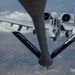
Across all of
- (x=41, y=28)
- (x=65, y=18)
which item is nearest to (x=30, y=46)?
(x=65, y=18)

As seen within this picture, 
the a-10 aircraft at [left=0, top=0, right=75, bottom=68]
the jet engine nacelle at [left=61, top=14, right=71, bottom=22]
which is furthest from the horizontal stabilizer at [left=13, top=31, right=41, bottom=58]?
the jet engine nacelle at [left=61, top=14, right=71, bottom=22]

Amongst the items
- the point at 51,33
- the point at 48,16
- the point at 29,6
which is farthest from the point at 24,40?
the point at 29,6

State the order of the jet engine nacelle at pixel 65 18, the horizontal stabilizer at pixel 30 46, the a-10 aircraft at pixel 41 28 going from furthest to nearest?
the jet engine nacelle at pixel 65 18, the horizontal stabilizer at pixel 30 46, the a-10 aircraft at pixel 41 28

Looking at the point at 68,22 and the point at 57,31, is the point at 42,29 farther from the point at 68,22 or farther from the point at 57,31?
the point at 68,22

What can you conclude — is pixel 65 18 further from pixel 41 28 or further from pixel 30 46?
pixel 41 28

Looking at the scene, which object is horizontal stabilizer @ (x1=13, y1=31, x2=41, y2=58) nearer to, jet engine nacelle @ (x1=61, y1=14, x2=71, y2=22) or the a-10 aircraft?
the a-10 aircraft

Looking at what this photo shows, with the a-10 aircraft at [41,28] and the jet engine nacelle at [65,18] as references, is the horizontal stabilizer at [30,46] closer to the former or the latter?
the a-10 aircraft at [41,28]

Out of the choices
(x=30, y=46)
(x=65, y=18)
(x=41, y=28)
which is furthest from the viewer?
(x=65, y=18)

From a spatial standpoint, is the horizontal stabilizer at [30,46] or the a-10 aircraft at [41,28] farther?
the horizontal stabilizer at [30,46]

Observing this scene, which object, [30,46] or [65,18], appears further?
[65,18]

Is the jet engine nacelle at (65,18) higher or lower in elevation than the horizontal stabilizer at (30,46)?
lower

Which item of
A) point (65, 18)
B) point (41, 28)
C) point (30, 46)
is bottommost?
point (65, 18)

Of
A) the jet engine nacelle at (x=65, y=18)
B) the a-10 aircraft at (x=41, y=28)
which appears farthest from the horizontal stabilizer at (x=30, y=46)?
the jet engine nacelle at (x=65, y=18)

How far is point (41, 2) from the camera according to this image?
9.87 meters
